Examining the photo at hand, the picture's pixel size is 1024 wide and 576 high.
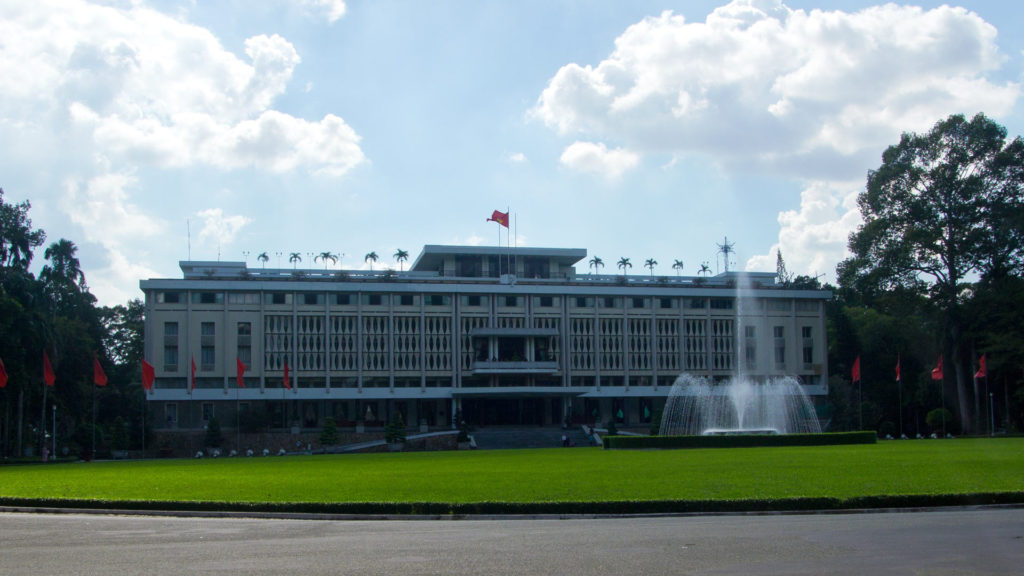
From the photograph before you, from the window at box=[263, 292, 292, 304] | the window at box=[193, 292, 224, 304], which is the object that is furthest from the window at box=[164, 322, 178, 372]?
the window at box=[263, 292, 292, 304]

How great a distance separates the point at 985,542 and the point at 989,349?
51.4 meters

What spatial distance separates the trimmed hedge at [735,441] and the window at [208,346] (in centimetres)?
4209

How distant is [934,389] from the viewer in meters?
68.2

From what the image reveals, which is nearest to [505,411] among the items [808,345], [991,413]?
[808,345]

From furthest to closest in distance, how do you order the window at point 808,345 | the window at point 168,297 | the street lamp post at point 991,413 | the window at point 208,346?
the window at point 808,345
the window at point 208,346
the window at point 168,297
the street lamp post at point 991,413

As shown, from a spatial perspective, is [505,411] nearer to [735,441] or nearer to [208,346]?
[208,346]

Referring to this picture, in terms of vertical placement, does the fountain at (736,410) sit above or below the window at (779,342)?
below

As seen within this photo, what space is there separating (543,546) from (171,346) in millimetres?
69373

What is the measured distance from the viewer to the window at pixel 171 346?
76.7 meters

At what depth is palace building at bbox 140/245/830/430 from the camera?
7762 cm

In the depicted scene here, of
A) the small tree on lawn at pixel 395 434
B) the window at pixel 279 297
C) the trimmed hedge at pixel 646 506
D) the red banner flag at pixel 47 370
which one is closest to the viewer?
the trimmed hedge at pixel 646 506

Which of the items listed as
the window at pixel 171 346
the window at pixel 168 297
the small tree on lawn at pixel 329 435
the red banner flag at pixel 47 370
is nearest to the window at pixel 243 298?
the window at pixel 168 297

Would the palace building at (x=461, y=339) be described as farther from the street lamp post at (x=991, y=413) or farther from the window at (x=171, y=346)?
Result: the street lamp post at (x=991, y=413)

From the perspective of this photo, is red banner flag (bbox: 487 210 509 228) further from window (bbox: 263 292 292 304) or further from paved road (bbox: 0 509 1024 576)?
paved road (bbox: 0 509 1024 576)
